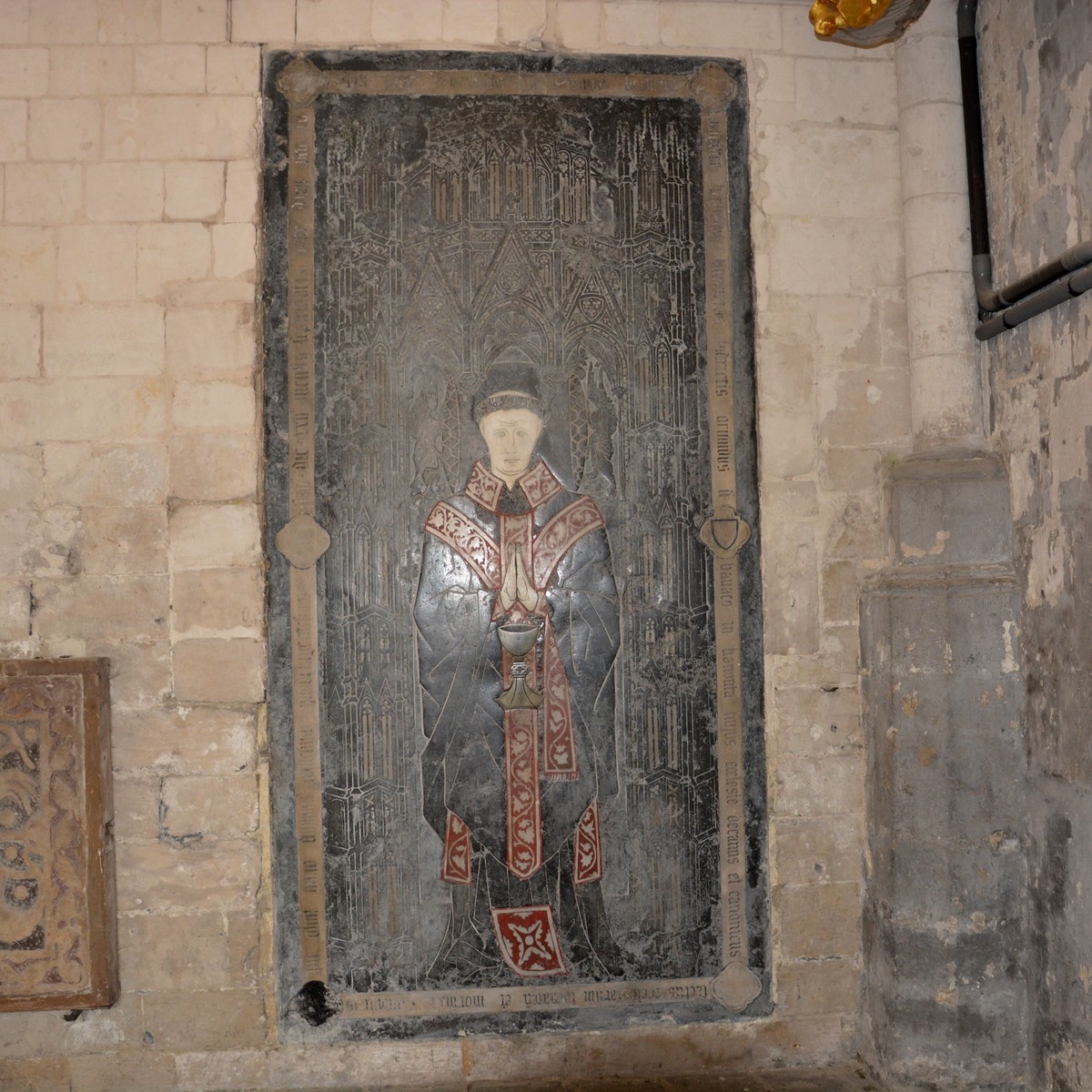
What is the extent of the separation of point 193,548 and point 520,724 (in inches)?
52.6

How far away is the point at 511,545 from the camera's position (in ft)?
11.0

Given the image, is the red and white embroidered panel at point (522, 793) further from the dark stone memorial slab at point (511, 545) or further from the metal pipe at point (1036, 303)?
the metal pipe at point (1036, 303)

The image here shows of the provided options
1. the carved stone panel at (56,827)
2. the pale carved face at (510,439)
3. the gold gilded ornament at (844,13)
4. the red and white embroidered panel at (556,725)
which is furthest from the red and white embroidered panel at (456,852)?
the gold gilded ornament at (844,13)

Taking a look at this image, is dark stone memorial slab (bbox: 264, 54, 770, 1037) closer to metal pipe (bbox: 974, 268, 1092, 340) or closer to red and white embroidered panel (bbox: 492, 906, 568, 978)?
red and white embroidered panel (bbox: 492, 906, 568, 978)

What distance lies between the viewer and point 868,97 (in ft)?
11.4

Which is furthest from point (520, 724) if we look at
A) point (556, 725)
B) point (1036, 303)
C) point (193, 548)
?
point (1036, 303)

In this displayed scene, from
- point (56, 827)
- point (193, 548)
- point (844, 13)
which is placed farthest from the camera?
point (193, 548)

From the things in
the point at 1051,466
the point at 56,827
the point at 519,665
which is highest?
the point at 1051,466

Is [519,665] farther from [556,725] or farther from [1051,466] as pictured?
[1051,466]

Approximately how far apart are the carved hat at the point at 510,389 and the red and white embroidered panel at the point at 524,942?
5.93ft

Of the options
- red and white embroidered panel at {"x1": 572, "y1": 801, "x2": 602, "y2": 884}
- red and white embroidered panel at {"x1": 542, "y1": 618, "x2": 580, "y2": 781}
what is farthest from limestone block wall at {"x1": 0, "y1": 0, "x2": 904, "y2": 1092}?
red and white embroidered panel at {"x1": 542, "y1": 618, "x2": 580, "y2": 781}

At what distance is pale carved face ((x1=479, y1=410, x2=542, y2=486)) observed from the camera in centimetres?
334

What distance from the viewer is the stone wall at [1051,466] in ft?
9.14

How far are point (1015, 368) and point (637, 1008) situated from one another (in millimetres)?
2645
